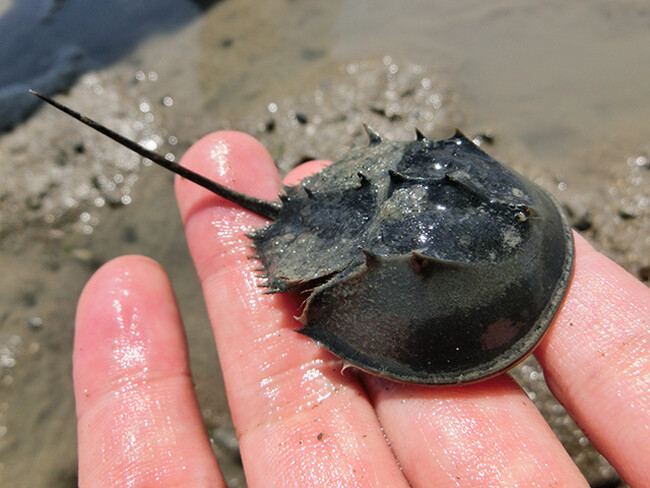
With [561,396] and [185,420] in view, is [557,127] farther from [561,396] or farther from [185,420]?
[185,420]

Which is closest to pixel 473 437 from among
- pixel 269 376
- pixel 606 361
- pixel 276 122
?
pixel 606 361

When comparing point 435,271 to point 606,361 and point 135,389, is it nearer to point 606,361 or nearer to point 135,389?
point 606,361

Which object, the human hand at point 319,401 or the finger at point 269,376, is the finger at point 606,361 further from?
the finger at point 269,376

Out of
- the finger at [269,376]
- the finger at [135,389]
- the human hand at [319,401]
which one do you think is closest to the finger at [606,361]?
the human hand at [319,401]

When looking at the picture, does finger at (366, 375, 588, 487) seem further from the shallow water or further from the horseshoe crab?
the shallow water

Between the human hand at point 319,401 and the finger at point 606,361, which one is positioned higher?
the finger at point 606,361

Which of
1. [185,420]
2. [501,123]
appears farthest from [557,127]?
[185,420]
